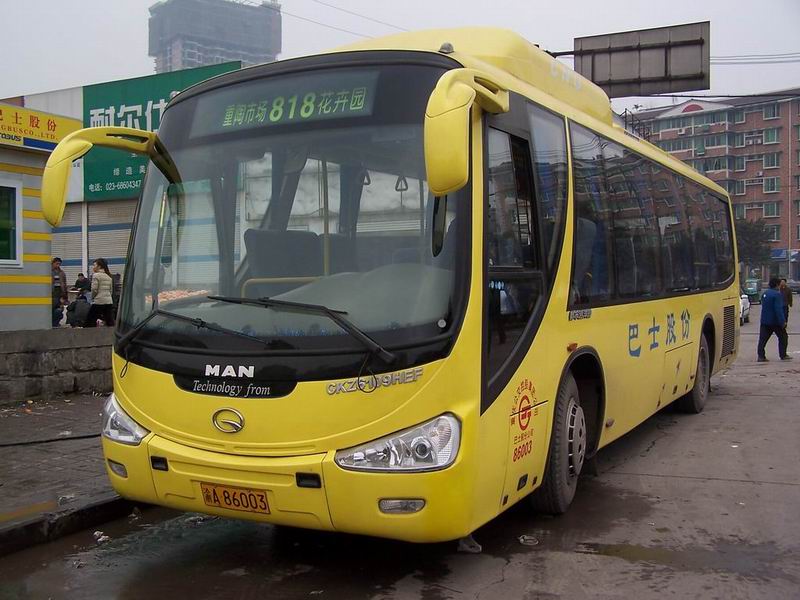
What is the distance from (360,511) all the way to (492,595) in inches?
34.2

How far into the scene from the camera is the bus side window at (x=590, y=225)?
577cm

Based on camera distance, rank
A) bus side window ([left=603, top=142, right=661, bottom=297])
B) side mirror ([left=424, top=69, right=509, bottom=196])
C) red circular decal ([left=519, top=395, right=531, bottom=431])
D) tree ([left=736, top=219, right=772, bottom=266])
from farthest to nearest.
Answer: tree ([left=736, top=219, right=772, bottom=266])
bus side window ([left=603, top=142, right=661, bottom=297])
red circular decal ([left=519, top=395, right=531, bottom=431])
side mirror ([left=424, top=69, right=509, bottom=196])

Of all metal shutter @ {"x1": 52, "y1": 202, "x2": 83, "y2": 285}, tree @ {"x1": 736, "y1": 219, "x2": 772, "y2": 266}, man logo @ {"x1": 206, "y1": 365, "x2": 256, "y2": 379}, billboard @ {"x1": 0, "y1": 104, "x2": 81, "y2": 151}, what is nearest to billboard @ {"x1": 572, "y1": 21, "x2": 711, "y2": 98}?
metal shutter @ {"x1": 52, "y1": 202, "x2": 83, "y2": 285}

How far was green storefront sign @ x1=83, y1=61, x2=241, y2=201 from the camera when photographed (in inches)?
688

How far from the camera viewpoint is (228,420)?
4.19 m

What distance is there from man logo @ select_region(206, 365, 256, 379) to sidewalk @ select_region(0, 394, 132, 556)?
6.24 ft

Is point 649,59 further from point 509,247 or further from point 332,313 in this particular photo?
point 332,313

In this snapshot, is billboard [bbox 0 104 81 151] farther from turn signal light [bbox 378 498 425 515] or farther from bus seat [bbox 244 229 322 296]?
turn signal light [bbox 378 498 425 515]

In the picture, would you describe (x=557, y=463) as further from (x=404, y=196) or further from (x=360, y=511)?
(x=404, y=196)

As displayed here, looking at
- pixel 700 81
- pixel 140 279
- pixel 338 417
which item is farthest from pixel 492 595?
pixel 700 81

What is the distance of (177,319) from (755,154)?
104561mm

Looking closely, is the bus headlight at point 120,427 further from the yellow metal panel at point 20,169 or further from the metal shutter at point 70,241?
the metal shutter at point 70,241

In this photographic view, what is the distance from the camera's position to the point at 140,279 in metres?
4.85

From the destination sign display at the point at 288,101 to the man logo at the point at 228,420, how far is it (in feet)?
5.38
